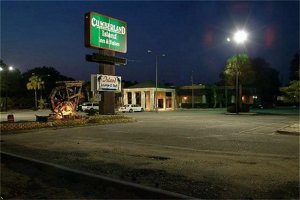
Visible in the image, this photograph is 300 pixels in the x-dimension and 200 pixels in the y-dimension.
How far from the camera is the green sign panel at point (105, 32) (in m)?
30.3

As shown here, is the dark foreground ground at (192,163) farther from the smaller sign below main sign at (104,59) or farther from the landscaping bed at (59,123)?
the smaller sign below main sign at (104,59)

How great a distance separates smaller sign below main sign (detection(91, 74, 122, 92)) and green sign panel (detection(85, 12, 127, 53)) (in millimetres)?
2676

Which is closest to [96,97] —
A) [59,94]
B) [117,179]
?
[59,94]

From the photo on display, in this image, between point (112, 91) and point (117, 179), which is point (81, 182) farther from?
point (112, 91)

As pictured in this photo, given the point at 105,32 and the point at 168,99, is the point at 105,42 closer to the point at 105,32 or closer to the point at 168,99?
the point at 105,32

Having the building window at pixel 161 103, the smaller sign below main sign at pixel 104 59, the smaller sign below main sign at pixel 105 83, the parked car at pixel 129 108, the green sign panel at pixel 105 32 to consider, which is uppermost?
the green sign panel at pixel 105 32

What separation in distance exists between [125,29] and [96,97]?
7754 mm

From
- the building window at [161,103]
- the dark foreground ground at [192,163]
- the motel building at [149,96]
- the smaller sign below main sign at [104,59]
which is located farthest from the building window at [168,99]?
the dark foreground ground at [192,163]

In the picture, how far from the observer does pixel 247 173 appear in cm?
898

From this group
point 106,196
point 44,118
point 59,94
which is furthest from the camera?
point 59,94

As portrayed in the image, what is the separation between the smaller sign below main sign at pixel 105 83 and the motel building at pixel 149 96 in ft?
113

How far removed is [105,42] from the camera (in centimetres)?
3195

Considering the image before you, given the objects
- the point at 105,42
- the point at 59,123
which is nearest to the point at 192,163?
the point at 59,123

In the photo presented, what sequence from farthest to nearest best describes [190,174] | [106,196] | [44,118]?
[44,118]
[190,174]
[106,196]
